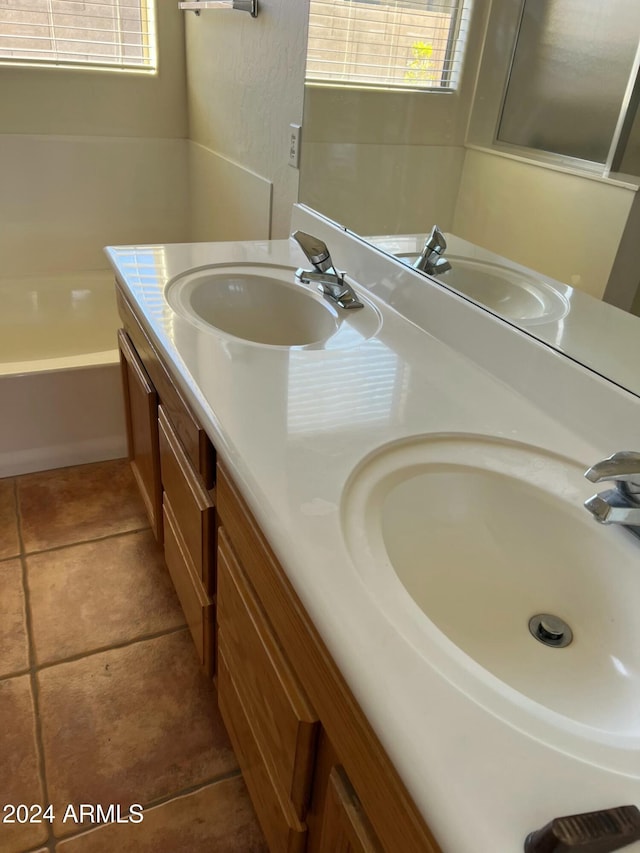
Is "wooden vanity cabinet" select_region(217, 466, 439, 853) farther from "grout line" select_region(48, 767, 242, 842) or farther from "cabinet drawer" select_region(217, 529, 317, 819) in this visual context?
"grout line" select_region(48, 767, 242, 842)

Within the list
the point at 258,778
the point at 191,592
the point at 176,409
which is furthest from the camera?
the point at 191,592

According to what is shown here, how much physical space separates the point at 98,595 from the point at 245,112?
1.64 metres

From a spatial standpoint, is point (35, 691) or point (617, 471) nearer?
point (617, 471)

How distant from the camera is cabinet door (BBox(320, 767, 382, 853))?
0.64m

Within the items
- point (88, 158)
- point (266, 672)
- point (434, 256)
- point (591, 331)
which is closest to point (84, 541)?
point (266, 672)

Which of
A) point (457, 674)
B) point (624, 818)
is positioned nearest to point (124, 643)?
point (457, 674)

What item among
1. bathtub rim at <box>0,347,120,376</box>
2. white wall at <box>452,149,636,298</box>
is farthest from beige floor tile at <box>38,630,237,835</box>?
white wall at <box>452,149,636,298</box>

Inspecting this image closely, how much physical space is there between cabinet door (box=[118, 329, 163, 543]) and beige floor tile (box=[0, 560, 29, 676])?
1.33 feet

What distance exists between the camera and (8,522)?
194 cm

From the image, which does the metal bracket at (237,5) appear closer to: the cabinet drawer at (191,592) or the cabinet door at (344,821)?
the cabinet drawer at (191,592)

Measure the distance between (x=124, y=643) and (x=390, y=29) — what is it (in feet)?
5.28

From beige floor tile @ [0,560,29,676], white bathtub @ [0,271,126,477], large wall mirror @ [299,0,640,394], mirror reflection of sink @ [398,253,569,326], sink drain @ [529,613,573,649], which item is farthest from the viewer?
white bathtub @ [0,271,126,477]

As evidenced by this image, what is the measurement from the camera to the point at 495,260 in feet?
3.65

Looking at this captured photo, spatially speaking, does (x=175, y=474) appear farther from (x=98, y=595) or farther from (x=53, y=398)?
(x=53, y=398)
